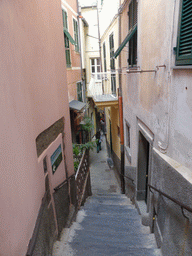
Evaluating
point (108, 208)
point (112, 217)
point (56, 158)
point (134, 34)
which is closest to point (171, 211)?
point (56, 158)

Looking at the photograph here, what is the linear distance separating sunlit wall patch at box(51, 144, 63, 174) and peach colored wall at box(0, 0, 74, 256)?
30.5 inches

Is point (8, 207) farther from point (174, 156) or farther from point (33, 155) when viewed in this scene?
point (174, 156)

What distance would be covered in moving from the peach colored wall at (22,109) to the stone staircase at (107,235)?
161cm

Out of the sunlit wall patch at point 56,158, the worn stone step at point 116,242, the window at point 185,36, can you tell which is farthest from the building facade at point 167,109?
the sunlit wall patch at point 56,158

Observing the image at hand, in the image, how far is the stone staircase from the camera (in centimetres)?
448

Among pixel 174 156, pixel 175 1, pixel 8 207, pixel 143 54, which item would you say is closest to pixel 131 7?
pixel 143 54

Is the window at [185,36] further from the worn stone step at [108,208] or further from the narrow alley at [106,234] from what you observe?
the worn stone step at [108,208]

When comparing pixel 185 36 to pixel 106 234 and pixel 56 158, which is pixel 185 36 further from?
pixel 106 234

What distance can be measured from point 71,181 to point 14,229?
3825 mm

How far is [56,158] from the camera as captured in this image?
515cm

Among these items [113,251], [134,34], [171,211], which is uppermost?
[134,34]

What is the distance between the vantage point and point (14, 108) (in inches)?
111

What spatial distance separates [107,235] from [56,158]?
2.19 metres

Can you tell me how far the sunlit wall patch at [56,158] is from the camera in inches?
191
